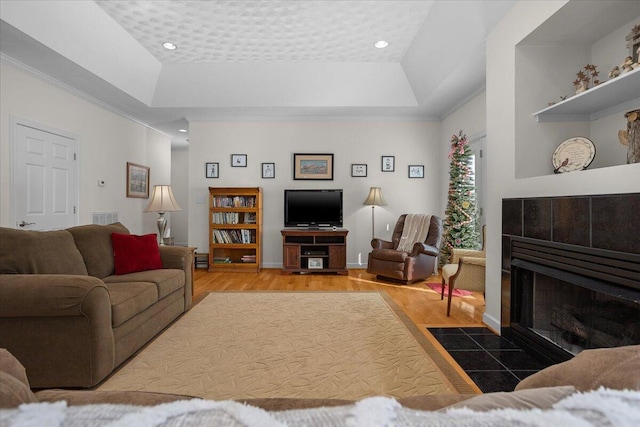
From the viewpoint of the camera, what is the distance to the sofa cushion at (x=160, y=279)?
2.87 meters

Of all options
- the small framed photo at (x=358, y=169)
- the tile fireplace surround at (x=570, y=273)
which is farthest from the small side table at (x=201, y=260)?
the tile fireplace surround at (x=570, y=273)

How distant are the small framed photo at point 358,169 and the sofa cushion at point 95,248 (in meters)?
4.04

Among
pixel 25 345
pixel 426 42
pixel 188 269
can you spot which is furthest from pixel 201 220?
pixel 426 42

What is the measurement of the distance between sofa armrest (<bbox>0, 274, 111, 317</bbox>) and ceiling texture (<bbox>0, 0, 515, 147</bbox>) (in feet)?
8.08

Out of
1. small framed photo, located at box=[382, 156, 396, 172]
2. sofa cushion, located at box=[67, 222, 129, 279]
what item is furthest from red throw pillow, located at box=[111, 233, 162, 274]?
small framed photo, located at box=[382, 156, 396, 172]

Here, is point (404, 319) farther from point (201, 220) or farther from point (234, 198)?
point (201, 220)

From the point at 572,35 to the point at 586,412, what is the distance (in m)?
3.26

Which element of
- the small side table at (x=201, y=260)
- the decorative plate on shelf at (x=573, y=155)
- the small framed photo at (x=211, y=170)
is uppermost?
the small framed photo at (x=211, y=170)

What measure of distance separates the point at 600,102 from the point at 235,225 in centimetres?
491

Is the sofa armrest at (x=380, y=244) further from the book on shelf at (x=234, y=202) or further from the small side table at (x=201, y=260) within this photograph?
the small side table at (x=201, y=260)

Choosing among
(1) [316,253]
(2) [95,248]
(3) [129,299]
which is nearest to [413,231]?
(1) [316,253]

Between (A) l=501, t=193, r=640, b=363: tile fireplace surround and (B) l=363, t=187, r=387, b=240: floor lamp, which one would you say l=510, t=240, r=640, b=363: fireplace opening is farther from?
(B) l=363, t=187, r=387, b=240: floor lamp

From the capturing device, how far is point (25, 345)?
197cm

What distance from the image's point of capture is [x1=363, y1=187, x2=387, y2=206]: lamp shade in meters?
5.71
